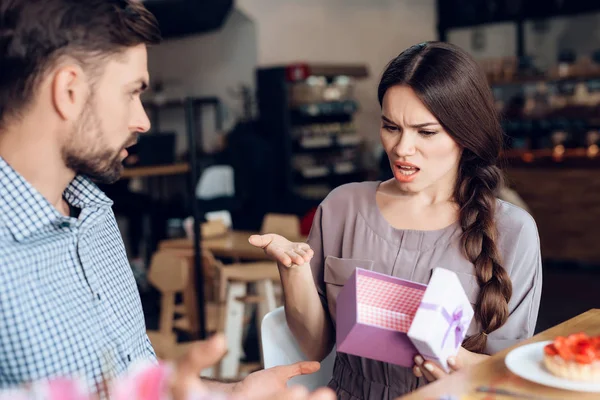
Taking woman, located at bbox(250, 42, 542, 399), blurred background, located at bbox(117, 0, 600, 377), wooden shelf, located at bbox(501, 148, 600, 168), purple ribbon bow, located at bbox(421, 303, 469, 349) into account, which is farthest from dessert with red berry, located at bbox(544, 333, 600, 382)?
wooden shelf, located at bbox(501, 148, 600, 168)

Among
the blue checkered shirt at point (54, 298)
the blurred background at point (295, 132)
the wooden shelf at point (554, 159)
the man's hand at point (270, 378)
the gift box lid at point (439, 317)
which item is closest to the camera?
the blue checkered shirt at point (54, 298)

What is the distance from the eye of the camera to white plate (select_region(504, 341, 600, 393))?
133cm

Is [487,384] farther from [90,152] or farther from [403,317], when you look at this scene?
[90,152]

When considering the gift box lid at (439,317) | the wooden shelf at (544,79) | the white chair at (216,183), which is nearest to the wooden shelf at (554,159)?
the wooden shelf at (544,79)

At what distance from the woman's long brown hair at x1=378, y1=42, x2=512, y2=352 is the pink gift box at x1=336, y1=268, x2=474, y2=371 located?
16.4 inches

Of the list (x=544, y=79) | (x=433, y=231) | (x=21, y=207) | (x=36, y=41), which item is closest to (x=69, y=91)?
(x=36, y=41)

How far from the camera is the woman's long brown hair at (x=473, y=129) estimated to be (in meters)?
1.98

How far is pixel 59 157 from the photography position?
4.58 ft

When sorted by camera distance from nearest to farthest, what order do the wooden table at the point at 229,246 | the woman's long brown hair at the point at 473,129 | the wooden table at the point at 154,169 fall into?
the woman's long brown hair at the point at 473,129 < the wooden table at the point at 229,246 < the wooden table at the point at 154,169

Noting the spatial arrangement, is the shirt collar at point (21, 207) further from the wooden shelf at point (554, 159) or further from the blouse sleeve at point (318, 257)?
the wooden shelf at point (554, 159)

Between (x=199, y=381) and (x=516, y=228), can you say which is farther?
(x=516, y=228)

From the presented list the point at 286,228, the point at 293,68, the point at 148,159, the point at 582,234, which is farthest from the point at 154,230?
the point at 582,234

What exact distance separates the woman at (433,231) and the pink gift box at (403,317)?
29 centimetres

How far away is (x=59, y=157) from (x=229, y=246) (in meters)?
3.53
